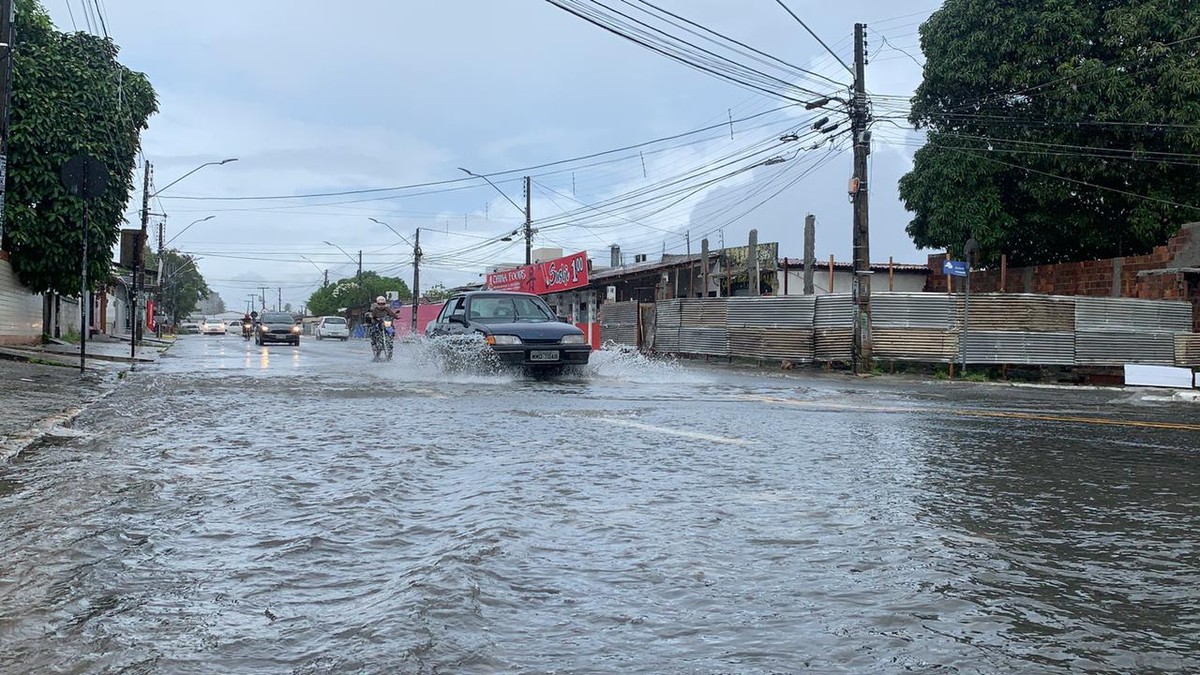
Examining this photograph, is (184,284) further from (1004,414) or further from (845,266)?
(1004,414)

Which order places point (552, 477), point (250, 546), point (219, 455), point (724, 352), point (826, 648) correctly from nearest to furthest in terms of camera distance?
point (826, 648) → point (250, 546) → point (552, 477) → point (219, 455) → point (724, 352)

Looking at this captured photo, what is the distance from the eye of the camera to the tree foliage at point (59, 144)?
20.3m

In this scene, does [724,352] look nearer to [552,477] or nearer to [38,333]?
[38,333]

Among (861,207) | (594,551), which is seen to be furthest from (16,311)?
(594,551)

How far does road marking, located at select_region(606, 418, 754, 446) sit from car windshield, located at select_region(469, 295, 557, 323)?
662cm

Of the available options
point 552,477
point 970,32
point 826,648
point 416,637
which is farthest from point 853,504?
point 970,32

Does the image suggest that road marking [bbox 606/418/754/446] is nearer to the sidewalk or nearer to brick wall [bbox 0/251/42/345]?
the sidewalk

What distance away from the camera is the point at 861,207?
71.4 feet

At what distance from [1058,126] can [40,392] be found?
26679 millimetres

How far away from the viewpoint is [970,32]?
2859 cm

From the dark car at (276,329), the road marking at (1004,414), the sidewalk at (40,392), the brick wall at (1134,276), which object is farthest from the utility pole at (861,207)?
the dark car at (276,329)

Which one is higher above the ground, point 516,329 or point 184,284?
point 184,284

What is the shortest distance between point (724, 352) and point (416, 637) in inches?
991

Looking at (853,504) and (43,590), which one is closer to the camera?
(43,590)
